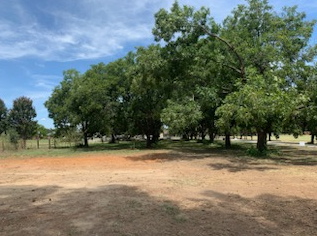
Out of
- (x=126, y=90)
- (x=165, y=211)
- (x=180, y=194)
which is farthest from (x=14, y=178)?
(x=126, y=90)

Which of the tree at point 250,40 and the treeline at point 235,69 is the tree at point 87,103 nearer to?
the treeline at point 235,69

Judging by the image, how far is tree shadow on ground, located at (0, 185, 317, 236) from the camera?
4918mm

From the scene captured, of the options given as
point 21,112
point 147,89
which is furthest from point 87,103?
point 21,112

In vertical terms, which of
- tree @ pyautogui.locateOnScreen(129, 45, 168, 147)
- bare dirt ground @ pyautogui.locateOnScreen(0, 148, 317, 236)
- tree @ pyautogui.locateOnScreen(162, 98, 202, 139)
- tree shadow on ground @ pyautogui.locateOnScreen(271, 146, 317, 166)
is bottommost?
tree shadow on ground @ pyautogui.locateOnScreen(271, 146, 317, 166)

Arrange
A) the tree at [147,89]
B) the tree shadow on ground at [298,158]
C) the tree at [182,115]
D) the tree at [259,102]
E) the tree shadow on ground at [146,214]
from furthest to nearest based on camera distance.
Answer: the tree at [147,89]
the tree at [182,115]
the tree shadow on ground at [298,158]
the tree at [259,102]
the tree shadow on ground at [146,214]

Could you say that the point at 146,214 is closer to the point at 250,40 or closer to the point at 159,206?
the point at 159,206

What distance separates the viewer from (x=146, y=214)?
575 centimetres

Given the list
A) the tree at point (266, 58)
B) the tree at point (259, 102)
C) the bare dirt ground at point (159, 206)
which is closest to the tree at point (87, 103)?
the tree at point (266, 58)

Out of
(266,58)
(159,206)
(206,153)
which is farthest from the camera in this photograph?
(206,153)

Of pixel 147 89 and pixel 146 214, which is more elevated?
pixel 147 89

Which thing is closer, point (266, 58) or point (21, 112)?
point (266, 58)

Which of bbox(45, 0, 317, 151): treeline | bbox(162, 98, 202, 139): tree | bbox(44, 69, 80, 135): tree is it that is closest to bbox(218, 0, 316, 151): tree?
bbox(45, 0, 317, 151): treeline

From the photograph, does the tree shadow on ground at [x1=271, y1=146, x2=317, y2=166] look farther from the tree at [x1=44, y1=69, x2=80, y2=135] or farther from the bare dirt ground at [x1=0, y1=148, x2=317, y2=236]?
the tree at [x1=44, y1=69, x2=80, y2=135]

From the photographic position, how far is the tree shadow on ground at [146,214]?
4918mm
